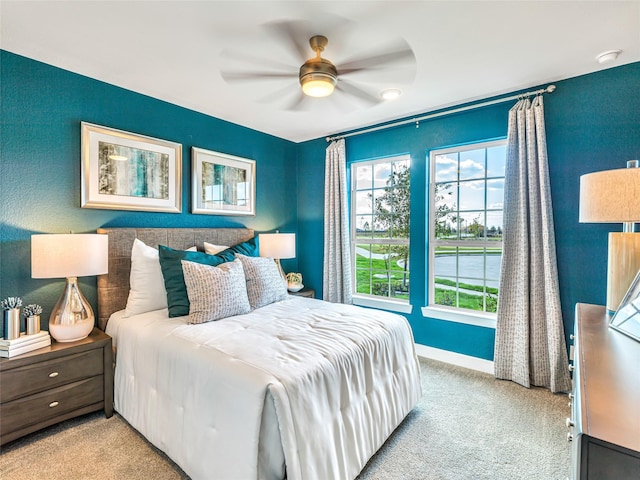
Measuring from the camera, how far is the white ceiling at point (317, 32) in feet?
5.48

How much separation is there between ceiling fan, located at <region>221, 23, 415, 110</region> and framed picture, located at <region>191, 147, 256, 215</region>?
1.00 meters

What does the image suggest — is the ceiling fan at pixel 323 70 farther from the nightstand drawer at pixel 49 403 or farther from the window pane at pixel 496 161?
the nightstand drawer at pixel 49 403

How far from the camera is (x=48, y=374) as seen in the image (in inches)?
74.2

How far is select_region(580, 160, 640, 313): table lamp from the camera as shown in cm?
148

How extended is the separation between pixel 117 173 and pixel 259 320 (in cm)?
174

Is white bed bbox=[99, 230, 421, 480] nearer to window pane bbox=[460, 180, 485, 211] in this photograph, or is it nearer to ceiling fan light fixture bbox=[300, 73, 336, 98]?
ceiling fan light fixture bbox=[300, 73, 336, 98]

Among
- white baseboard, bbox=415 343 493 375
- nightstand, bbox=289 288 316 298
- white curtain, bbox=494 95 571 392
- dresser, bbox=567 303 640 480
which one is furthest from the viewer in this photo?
nightstand, bbox=289 288 316 298

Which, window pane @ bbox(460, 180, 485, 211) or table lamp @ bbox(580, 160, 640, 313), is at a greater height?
window pane @ bbox(460, 180, 485, 211)

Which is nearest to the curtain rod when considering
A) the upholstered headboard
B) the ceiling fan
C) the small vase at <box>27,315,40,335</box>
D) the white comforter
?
the ceiling fan

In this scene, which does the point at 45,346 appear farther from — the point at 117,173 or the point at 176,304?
the point at 117,173

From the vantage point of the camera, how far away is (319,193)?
4.05 m

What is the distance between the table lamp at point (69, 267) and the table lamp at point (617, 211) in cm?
301

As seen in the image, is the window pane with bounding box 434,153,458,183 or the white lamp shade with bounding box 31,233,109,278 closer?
the white lamp shade with bounding box 31,233,109,278

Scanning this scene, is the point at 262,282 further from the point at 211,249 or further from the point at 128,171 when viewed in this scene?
the point at 128,171
